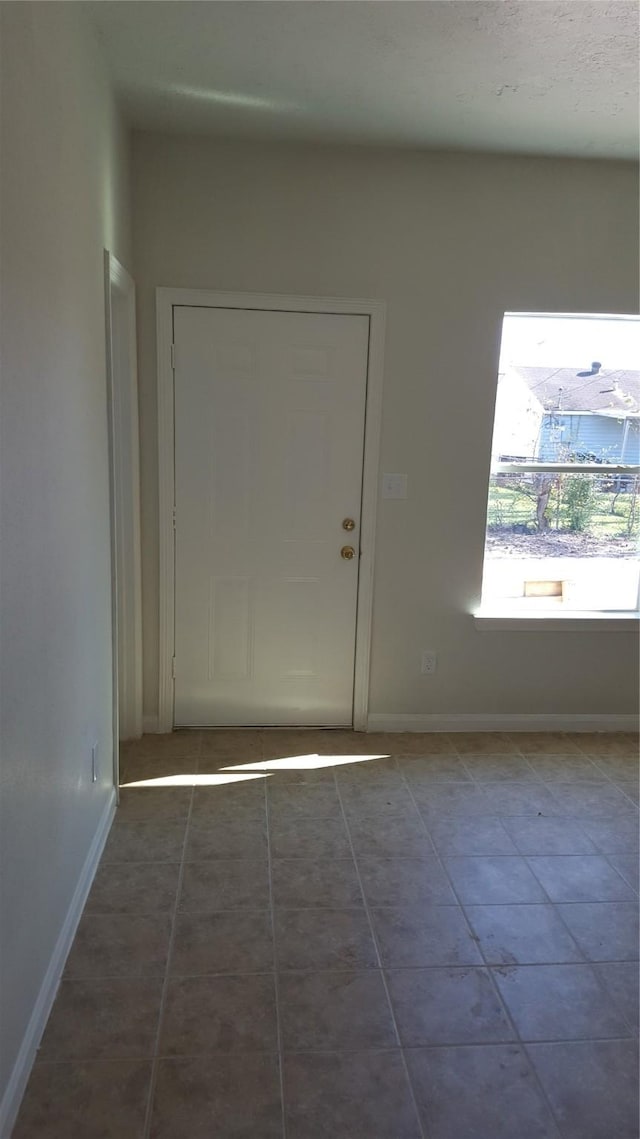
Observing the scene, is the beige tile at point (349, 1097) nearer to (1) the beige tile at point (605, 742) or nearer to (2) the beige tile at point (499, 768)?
(2) the beige tile at point (499, 768)

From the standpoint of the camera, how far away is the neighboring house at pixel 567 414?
3717 millimetres

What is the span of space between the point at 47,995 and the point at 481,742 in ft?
7.80

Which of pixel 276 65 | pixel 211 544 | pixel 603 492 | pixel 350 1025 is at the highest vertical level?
pixel 276 65

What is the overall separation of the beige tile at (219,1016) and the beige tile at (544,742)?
201cm

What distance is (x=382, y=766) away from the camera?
3.49m

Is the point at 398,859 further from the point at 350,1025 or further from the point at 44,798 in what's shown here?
the point at 44,798

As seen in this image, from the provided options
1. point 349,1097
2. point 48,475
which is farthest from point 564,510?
point 349,1097

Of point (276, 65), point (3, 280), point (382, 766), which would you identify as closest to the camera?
point (3, 280)

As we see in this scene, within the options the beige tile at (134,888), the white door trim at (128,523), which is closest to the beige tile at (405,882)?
the beige tile at (134,888)

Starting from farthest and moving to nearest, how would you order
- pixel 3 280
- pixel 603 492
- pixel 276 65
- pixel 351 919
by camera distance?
pixel 603 492
pixel 276 65
pixel 351 919
pixel 3 280

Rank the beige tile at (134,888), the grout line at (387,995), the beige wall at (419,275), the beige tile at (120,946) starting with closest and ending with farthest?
the grout line at (387,995) → the beige tile at (120,946) → the beige tile at (134,888) → the beige wall at (419,275)

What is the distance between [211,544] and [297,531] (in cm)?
41

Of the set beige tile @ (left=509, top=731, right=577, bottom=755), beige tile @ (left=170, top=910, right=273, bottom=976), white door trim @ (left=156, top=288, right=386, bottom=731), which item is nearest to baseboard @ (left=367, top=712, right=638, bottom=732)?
beige tile @ (left=509, top=731, right=577, bottom=755)

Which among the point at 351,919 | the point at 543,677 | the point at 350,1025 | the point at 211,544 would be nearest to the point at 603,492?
the point at 543,677
